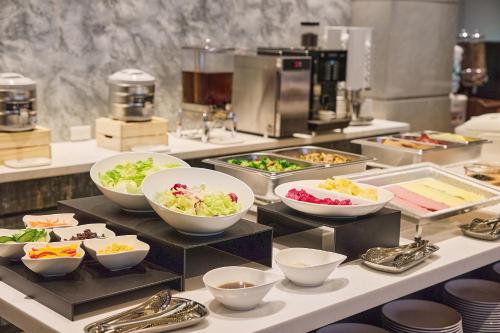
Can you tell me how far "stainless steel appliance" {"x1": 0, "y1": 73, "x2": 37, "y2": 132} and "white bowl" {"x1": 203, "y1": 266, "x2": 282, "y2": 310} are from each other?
1989mm

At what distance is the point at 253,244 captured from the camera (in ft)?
7.88

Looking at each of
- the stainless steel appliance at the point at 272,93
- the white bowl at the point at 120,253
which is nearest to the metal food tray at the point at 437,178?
the white bowl at the point at 120,253

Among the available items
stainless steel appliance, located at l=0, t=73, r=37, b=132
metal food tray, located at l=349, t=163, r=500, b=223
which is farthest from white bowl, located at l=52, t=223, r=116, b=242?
stainless steel appliance, located at l=0, t=73, r=37, b=132

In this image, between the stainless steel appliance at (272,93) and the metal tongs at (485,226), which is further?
the stainless steel appliance at (272,93)

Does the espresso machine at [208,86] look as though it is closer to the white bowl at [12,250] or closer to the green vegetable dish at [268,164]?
the green vegetable dish at [268,164]

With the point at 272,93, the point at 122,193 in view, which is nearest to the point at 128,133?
the point at 272,93

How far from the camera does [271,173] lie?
9.72 ft

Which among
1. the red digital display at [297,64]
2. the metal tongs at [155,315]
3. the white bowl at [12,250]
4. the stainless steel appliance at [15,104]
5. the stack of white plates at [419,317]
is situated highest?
the red digital display at [297,64]

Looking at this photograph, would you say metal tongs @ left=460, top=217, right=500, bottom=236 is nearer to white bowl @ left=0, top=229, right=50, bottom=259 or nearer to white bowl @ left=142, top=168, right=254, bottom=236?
white bowl @ left=142, top=168, right=254, bottom=236

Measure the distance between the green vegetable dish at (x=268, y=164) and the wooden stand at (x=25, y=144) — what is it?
1.15m

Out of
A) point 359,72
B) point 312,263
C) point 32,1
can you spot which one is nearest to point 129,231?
point 312,263

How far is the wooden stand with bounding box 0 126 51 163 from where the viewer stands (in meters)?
3.71

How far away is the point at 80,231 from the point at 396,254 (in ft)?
→ 3.48

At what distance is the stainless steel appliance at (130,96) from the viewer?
4.25 meters
